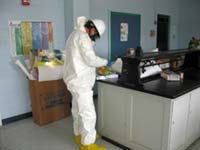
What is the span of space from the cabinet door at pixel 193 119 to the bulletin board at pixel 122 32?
2.26 meters

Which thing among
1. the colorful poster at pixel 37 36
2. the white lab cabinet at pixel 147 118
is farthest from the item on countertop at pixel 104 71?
the colorful poster at pixel 37 36

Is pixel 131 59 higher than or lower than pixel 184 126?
higher

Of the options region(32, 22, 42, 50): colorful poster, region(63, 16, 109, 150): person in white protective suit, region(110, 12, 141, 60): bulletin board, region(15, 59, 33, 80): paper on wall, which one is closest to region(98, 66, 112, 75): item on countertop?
region(63, 16, 109, 150): person in white protective suit

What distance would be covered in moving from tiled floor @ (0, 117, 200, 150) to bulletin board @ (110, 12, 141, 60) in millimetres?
2087

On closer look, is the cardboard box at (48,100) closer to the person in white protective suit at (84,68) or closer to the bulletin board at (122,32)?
the person in white protective suit at (84,68)

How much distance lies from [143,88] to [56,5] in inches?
90.1

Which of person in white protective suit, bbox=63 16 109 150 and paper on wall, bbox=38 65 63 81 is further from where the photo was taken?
paper on wall, bbox=38 65 63 81

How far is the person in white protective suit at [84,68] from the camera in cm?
218

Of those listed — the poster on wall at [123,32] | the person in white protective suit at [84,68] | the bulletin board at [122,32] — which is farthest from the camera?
the poster on wall at [123,32]

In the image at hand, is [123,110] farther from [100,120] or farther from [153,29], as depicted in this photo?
[153,29]

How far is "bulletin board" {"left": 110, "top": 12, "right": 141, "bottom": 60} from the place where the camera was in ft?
14.6

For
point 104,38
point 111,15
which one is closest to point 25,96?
point 104,38

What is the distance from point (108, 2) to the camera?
167 inches

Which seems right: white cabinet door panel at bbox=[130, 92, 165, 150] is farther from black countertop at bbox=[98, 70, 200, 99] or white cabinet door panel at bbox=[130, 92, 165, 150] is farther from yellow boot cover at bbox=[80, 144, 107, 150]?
yellow boot cover at bbox=[80, 144, 107, 150]
